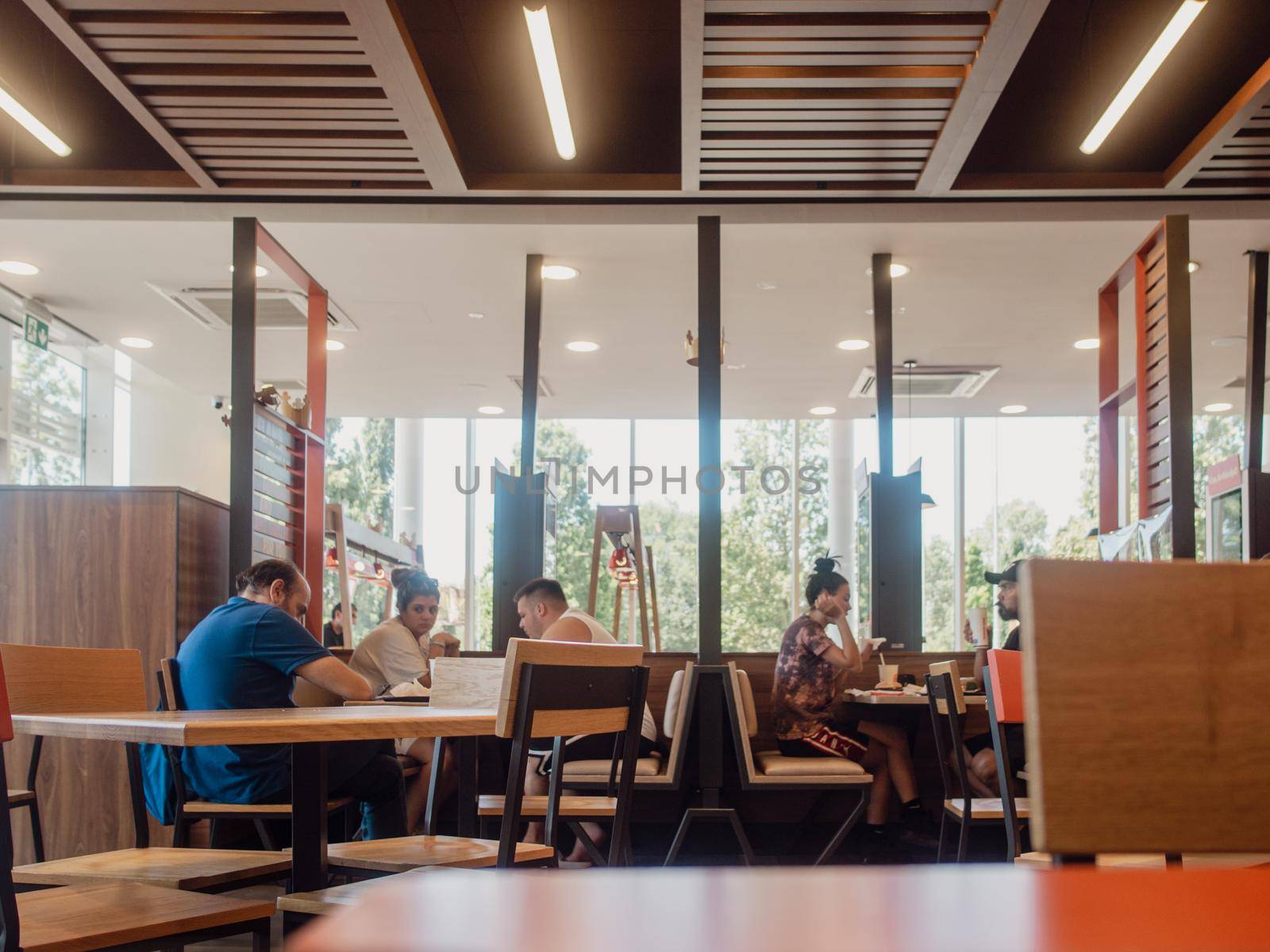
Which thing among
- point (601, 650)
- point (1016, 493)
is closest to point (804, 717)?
point (601, 650)

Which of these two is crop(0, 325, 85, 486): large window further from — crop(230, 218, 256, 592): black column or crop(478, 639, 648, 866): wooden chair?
crop(478, 639, 648, 866): wooden chair

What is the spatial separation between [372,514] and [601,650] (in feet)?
42.2

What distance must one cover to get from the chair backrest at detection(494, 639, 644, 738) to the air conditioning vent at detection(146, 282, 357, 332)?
18.0ft

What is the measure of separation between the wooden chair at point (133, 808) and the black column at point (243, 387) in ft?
8.11

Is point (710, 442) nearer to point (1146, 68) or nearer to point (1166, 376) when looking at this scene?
point (1166, 376)

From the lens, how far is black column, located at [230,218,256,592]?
5.98 m

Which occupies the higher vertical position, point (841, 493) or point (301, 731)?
point (841, 493)

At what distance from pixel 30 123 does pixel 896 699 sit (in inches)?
167

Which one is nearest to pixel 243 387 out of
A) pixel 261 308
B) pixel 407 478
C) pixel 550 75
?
pixel 261 308

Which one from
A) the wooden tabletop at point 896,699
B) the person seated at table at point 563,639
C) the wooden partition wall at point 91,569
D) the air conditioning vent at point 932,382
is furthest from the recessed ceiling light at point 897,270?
the wooden partition wall at point 91,569

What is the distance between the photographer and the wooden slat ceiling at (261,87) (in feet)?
14.8

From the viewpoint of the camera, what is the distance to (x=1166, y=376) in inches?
244

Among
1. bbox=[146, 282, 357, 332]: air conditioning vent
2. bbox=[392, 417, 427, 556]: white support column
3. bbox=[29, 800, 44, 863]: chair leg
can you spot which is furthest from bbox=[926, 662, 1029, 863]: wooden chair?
bbox=[392, 417, 427, 556]: white support column

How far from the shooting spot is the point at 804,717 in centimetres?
554
